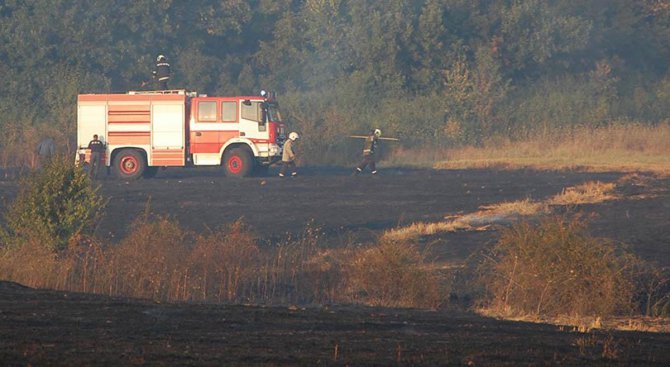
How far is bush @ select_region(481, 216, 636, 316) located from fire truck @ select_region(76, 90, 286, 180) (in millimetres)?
21266

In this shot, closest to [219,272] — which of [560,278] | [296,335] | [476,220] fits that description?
[560,278]

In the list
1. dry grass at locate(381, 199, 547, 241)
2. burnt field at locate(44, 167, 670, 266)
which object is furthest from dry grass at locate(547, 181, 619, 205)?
dry grass at locate(381, 199, 547, 241)

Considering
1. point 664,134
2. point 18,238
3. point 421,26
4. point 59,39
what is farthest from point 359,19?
point 18,238

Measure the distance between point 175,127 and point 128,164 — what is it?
181 centimetres

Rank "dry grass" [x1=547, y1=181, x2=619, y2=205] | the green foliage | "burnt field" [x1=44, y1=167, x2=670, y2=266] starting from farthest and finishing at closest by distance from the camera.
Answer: "dry grass" [x1=547, y1=181, x2=619, y2=205] → "burnt field" [x1=44, y1=167, x2=670, y2=266] → the green foliage

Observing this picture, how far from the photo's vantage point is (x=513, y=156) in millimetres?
44406

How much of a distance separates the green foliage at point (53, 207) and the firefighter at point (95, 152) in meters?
16.6

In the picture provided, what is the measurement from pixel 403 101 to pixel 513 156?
7.00 meters

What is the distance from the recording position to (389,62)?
51.8m

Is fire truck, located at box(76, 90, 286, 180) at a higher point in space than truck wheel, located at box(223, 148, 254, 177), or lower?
higher

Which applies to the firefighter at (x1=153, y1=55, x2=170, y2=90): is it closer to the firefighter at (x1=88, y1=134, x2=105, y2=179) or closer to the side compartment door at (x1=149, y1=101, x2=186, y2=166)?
the side compartment door at (x1=149, y1=101, x2=186, y2=166)

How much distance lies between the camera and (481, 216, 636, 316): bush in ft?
45.9

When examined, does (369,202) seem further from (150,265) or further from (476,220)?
(150,265)

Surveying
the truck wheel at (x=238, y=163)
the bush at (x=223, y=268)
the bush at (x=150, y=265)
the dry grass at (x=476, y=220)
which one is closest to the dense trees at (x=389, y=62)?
the truck wheel at (x=238, y=163)
